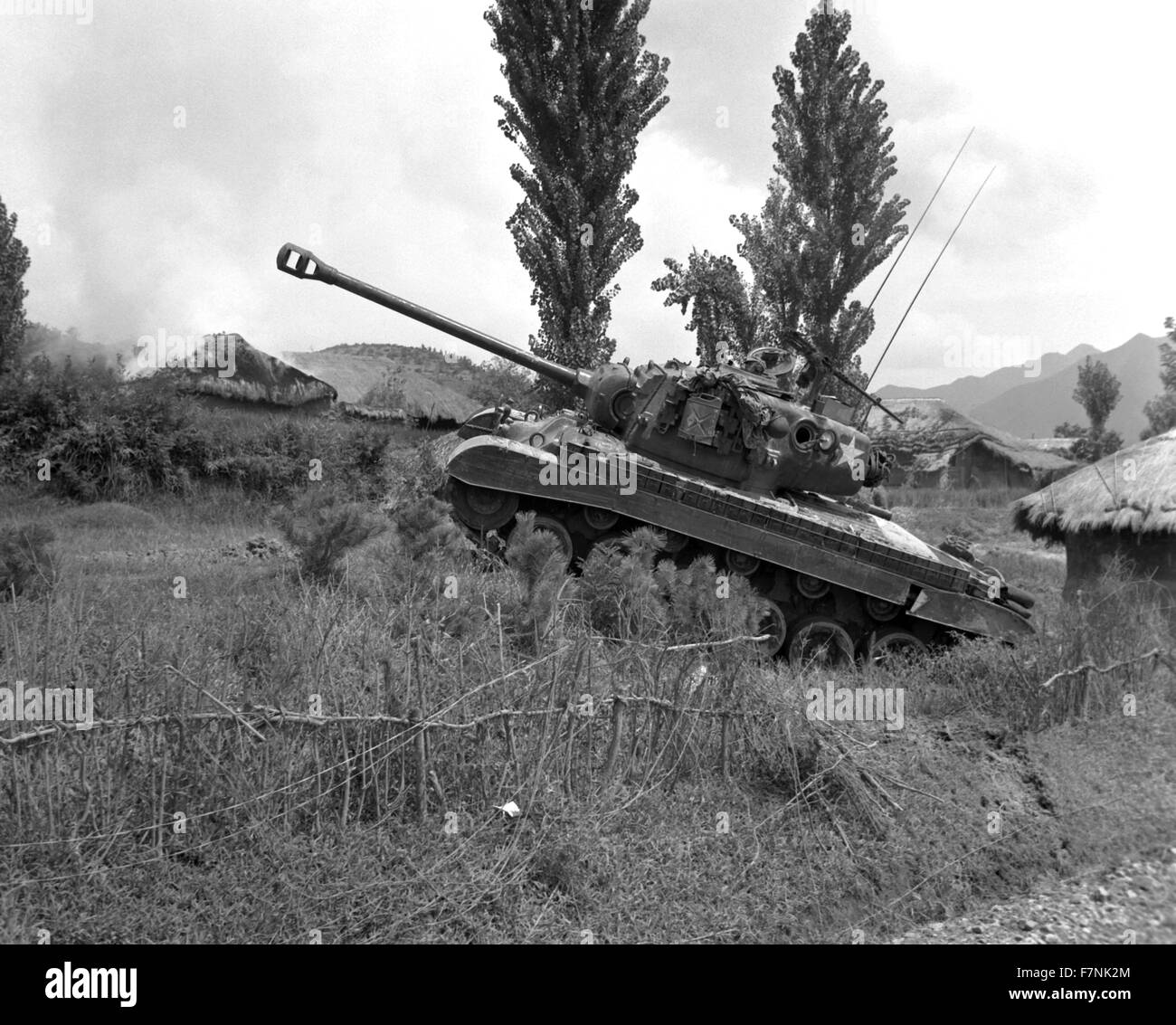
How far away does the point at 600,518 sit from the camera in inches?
385

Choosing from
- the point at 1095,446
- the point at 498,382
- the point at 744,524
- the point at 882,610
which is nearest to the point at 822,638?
the point at 882,610

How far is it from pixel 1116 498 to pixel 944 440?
72.3ft

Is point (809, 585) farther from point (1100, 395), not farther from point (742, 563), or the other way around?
point (1100, 395)

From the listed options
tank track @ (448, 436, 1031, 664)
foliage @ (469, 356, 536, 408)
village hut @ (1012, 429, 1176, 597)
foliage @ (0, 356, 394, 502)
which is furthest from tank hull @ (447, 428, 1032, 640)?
foliage @ (469, 356, 536, 408)

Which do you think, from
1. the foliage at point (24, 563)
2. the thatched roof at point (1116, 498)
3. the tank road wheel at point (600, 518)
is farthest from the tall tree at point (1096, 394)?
the foliage at point (24, 563)

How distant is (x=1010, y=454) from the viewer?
31.5 metres

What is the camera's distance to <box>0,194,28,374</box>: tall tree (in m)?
17.7

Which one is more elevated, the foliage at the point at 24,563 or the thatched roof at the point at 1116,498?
the thatched roof at the point at 1116,498

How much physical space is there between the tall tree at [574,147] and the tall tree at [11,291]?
9.63 meters

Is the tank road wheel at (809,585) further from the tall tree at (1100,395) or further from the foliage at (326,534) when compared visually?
the tall tree at (1100,395)

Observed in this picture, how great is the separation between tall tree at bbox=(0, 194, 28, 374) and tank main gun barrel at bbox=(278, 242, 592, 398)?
1057 cm

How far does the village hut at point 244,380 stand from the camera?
1811cm
